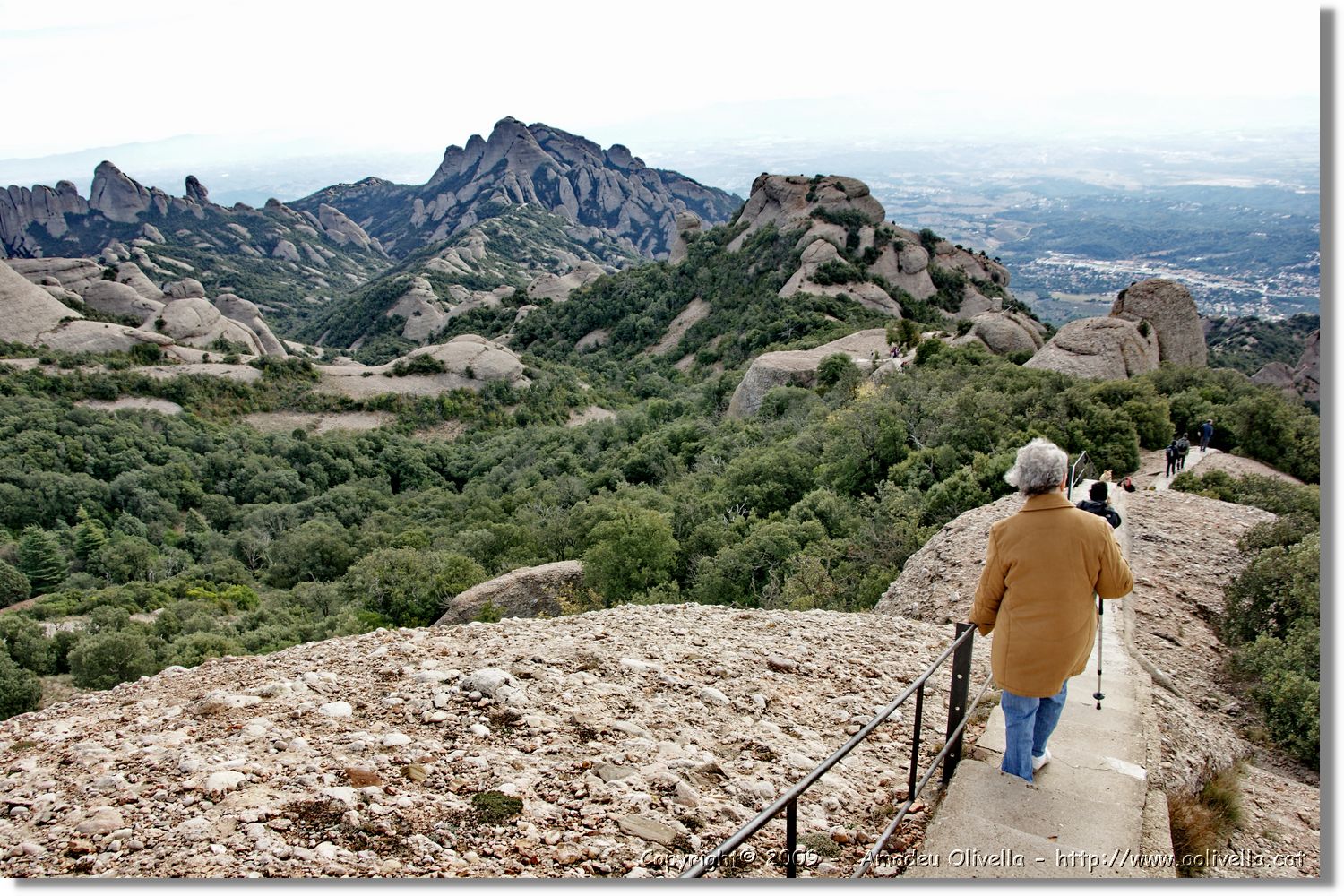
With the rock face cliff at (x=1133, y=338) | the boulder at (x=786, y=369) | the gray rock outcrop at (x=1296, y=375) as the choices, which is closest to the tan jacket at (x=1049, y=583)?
the rock face cliff at (x=1133, y=338)

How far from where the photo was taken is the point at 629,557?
15.9 meters

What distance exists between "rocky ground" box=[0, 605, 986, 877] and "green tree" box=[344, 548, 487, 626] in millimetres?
10030

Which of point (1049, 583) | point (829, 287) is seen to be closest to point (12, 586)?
point (1049, 583)

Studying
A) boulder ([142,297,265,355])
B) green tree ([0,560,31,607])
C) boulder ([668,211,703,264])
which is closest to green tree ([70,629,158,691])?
green tree ([0,560,31,607])

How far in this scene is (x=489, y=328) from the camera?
77.6 metres

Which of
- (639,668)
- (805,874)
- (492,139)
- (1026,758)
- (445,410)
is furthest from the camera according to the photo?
(492,139)

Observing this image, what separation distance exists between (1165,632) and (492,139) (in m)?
184

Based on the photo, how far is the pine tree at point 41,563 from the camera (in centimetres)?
2706

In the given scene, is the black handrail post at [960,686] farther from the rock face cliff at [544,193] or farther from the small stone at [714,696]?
the rock face cliff at [544,193]

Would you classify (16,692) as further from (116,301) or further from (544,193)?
(544,193)

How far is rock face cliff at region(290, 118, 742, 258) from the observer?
535ft

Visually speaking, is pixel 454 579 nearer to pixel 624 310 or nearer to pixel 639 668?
pixel 639 668

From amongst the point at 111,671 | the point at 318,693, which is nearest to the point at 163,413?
the point at 111,671

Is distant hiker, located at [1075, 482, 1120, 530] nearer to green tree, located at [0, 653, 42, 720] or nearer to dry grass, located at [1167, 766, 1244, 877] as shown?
dry grass, located at [1167, 766, 1244, 877]
